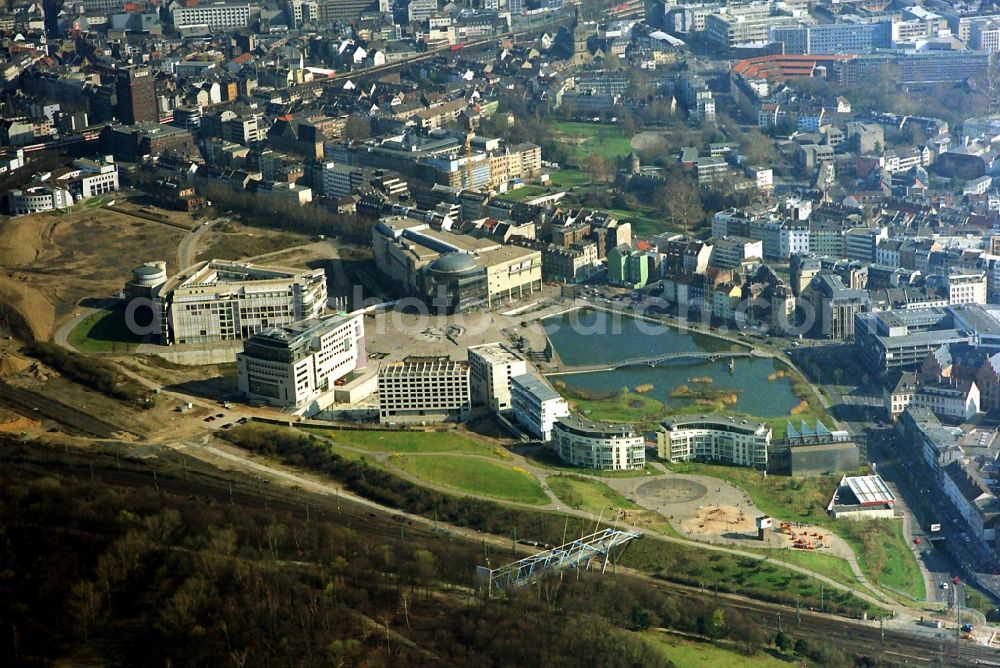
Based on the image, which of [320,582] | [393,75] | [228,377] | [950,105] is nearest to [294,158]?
[393,75]

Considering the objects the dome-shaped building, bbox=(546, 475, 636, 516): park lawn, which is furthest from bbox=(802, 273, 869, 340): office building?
bbox=(546, 475, 636, 516): park lawn

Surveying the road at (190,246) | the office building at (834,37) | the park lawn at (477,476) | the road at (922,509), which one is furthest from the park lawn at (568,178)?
the park lawn at (477,476)

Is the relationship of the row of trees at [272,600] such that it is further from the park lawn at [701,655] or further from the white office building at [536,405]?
the white office building at [536,405]

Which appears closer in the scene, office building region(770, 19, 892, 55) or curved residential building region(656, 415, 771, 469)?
curved residential building region(656, 415, 771, 469)

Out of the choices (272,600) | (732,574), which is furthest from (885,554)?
(272,600)

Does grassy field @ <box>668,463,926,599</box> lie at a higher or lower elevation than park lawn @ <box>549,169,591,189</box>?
lower

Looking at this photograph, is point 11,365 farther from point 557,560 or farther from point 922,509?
point 922,509

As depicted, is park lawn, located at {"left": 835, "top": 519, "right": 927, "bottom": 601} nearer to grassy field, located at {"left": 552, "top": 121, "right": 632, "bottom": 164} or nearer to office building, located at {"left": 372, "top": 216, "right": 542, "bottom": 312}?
office building, located at {"left": 372, "top": 216, "right": 542, "bottom": 312}
